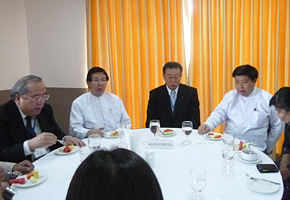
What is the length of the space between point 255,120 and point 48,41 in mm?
2996

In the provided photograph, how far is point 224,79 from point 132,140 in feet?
7.48

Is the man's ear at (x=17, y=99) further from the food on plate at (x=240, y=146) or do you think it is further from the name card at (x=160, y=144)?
the food on plate at (x=240, y=146)

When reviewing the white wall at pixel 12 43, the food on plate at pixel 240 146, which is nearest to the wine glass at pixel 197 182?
the food on plate at pixel 240 146

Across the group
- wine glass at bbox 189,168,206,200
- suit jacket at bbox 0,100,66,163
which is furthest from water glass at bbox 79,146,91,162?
wine glass at bbox 189,168,206,200

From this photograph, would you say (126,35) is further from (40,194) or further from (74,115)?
(40,194)

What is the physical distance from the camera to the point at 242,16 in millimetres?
3377

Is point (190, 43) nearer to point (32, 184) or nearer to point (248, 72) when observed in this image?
point (248, 72)

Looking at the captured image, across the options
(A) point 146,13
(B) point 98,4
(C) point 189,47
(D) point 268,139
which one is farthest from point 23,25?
(D) point 268,139

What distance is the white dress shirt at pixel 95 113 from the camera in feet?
9.30

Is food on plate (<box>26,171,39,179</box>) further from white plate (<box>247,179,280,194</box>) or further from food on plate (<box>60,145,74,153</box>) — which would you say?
white plate (<box>247,179,280,194</box>)

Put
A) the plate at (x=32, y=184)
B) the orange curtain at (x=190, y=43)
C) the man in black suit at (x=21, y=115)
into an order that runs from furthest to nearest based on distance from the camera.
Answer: the orange curtain at (x=190, y=43) < the man in black suit at (x=21, y=115) < the plate at (x=32, y=184)

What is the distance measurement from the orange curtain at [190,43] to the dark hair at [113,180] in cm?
309

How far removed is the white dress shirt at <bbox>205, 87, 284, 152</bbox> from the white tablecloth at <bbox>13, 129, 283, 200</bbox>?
766mm

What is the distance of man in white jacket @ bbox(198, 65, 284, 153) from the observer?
2557mm
